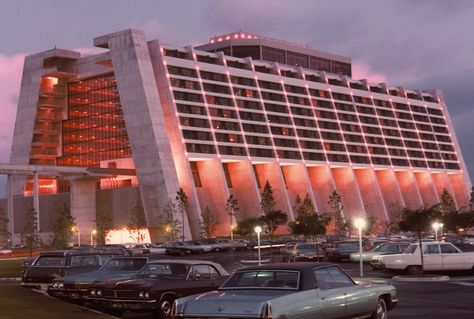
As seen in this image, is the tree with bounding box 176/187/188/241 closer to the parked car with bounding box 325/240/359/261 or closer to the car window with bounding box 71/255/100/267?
the parked car with bounding box 325/240/359/261

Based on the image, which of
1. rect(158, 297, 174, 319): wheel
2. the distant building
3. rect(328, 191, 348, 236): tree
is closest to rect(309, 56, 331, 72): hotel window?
the distant building

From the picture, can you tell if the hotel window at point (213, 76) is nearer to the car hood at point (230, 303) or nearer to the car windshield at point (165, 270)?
the car windshield at point (165, 270)

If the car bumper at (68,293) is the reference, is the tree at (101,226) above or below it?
above

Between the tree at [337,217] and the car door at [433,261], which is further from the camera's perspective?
the tree at [337,217]

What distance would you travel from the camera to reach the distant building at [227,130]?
110m

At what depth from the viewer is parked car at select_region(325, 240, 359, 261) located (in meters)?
48.0

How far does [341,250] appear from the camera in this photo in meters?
48.2

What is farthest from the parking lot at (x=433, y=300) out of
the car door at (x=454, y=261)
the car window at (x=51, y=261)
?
the car window at (x=51, y=261)

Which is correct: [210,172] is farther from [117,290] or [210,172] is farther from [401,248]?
[117,290]

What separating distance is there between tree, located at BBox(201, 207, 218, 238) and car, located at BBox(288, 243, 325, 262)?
5579 cm

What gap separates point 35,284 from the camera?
25.0 meters

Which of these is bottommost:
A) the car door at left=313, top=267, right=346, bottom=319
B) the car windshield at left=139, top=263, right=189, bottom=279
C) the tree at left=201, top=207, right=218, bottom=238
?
the car door at left=313, top=267, right=346, bottom=319

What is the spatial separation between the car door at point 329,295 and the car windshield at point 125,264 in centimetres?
895

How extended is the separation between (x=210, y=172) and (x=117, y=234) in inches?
693
